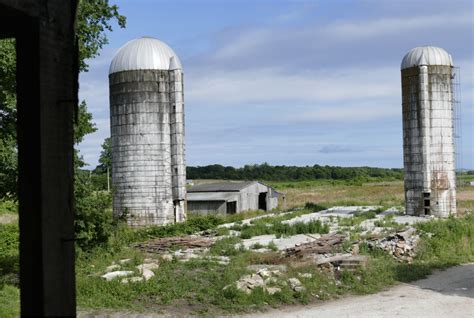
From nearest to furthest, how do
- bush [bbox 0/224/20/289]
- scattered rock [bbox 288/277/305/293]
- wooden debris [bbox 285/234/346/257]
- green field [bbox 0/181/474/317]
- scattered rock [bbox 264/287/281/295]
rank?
green field [bbox 0/181/474/317] < scattered rock [bbox 264/287/281/295] < scattered rock [bbox 288/277/305/293] < bush [bbox 0/224/20/289] < wooden debris [bbox 285/234/346/257]

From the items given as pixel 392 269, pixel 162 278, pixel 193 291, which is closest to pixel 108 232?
pixel 162 278

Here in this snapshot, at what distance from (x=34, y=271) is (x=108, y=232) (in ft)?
41.8

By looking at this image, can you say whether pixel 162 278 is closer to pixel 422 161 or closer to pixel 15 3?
pixel 15 3

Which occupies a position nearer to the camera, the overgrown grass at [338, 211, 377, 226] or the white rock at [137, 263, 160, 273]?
the white rock at [137, 263, 160, 273]

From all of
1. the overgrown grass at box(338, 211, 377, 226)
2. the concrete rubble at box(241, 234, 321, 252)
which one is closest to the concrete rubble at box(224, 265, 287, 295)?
the concrete rubble at box(241, 234, 321, 252)

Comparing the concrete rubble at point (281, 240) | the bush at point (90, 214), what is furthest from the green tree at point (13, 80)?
the concrete rubble at point (281, 240)

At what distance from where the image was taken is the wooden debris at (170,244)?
66.8 feet

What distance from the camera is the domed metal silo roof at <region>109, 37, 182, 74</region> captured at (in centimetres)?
2850

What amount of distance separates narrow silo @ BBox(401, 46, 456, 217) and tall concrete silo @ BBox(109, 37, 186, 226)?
469 inches

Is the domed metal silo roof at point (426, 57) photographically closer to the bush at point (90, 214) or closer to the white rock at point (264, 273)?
the white rock at point (264, 273)

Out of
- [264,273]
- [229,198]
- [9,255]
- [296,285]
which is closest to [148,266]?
[264,273]

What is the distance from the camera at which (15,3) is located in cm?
450

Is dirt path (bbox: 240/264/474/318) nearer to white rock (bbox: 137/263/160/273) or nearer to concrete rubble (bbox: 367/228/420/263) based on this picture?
concrete rubble (bbox: 367/228/420/263)

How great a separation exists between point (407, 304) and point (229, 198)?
23.5 metres
